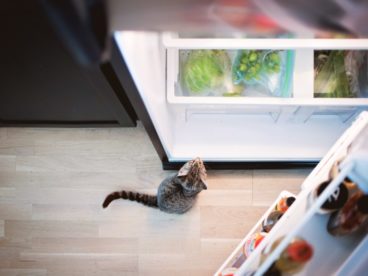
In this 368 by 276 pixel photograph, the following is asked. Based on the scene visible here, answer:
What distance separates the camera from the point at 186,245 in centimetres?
165

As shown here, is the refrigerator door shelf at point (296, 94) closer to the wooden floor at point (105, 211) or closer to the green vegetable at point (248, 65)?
the green vegetable at point (248, 65)

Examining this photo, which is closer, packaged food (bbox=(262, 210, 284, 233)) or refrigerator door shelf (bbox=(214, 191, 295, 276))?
packaged food (bbox=(262, 210, 284, 233))

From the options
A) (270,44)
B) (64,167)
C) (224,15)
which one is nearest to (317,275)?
(270,44)

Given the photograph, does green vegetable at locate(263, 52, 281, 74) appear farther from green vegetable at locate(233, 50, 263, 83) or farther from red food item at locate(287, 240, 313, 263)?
red food item at locate(287, 240, 313, 263)

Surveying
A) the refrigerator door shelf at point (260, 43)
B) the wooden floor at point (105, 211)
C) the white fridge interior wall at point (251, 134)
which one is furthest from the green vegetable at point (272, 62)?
the wooden floor at point (105, 211)

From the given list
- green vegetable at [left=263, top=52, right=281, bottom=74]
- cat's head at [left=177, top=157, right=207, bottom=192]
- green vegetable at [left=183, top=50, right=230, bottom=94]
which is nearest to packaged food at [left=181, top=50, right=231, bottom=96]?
green vegetable at [left=183, top=50, right=230, bottom=94]

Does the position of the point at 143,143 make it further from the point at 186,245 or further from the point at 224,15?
the point at 224,15

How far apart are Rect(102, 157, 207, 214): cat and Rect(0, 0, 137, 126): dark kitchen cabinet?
297 millimetres

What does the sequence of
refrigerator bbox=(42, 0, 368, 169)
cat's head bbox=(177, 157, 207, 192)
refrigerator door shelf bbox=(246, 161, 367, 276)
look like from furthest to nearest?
1. cat's head bbox=(177, 157, 207, 192)
2. refrigerator door shelf bbox=(246, 161, 367, 276)
3. refrigerator bbox=(42, 0, 368, 169)

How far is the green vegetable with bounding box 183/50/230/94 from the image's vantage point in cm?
121

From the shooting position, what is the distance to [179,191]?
4.75 ft

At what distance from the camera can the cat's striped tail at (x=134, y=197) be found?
148 centimetres

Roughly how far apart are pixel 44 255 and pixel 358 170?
139cm

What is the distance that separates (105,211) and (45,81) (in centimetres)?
73
